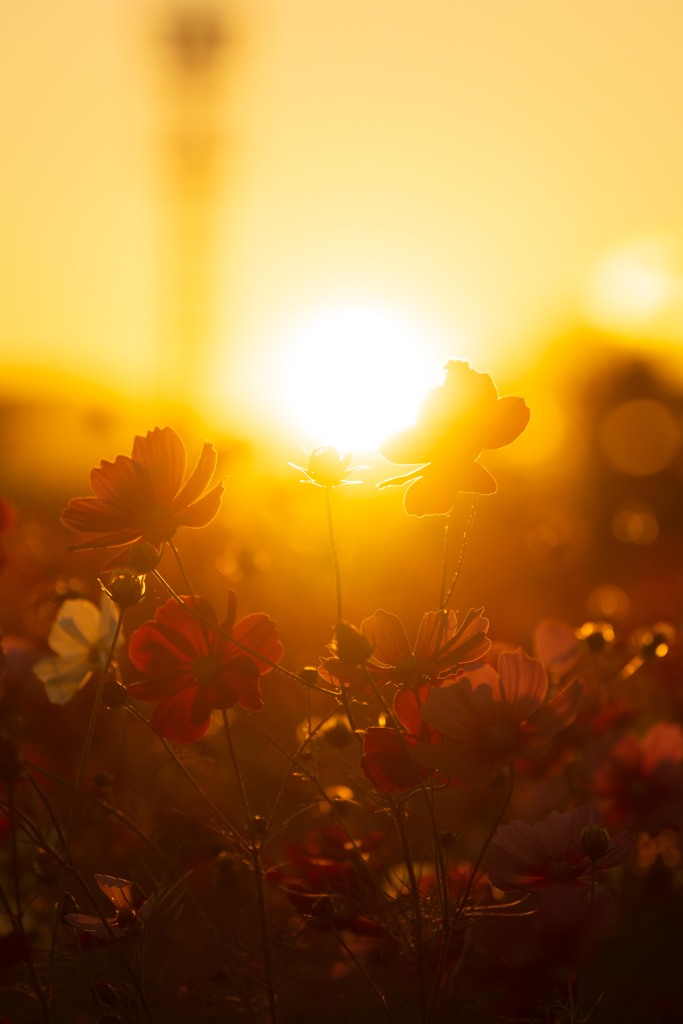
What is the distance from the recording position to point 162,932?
1.15 meters

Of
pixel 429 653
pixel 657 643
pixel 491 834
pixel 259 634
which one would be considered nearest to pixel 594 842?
pixel 491 834

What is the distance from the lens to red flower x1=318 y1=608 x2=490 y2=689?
2.95ft

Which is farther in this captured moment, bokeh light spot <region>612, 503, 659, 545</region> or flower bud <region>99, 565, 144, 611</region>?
bokeh light spot <region>612, 503, 659, 545</region>

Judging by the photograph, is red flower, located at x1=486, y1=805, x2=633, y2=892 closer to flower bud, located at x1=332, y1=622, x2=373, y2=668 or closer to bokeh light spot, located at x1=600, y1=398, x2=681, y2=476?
flower bud, located at x1=332, y1=622, x2=373, y2=668

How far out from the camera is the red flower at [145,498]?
981mm

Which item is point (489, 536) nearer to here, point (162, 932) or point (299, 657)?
point (299, 657)

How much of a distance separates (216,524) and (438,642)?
1382mm

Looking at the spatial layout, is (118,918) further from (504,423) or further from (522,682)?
(504,423)

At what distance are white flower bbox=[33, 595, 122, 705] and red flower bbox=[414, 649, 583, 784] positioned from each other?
360mm

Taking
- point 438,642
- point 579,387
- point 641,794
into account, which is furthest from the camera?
point 579,387

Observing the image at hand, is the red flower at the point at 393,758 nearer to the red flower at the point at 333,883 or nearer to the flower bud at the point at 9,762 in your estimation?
the red flower at the point at 333,883

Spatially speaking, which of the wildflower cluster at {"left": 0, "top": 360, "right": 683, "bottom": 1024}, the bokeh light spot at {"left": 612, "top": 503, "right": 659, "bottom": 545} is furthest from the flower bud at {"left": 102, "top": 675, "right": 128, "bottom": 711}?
the bokeh light spot at {"left": 612, "top": 503, "right": 659, "bottom": 545}

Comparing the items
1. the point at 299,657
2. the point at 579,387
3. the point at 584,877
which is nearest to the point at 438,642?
the point at 584,877

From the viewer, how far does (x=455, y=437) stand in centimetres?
97
